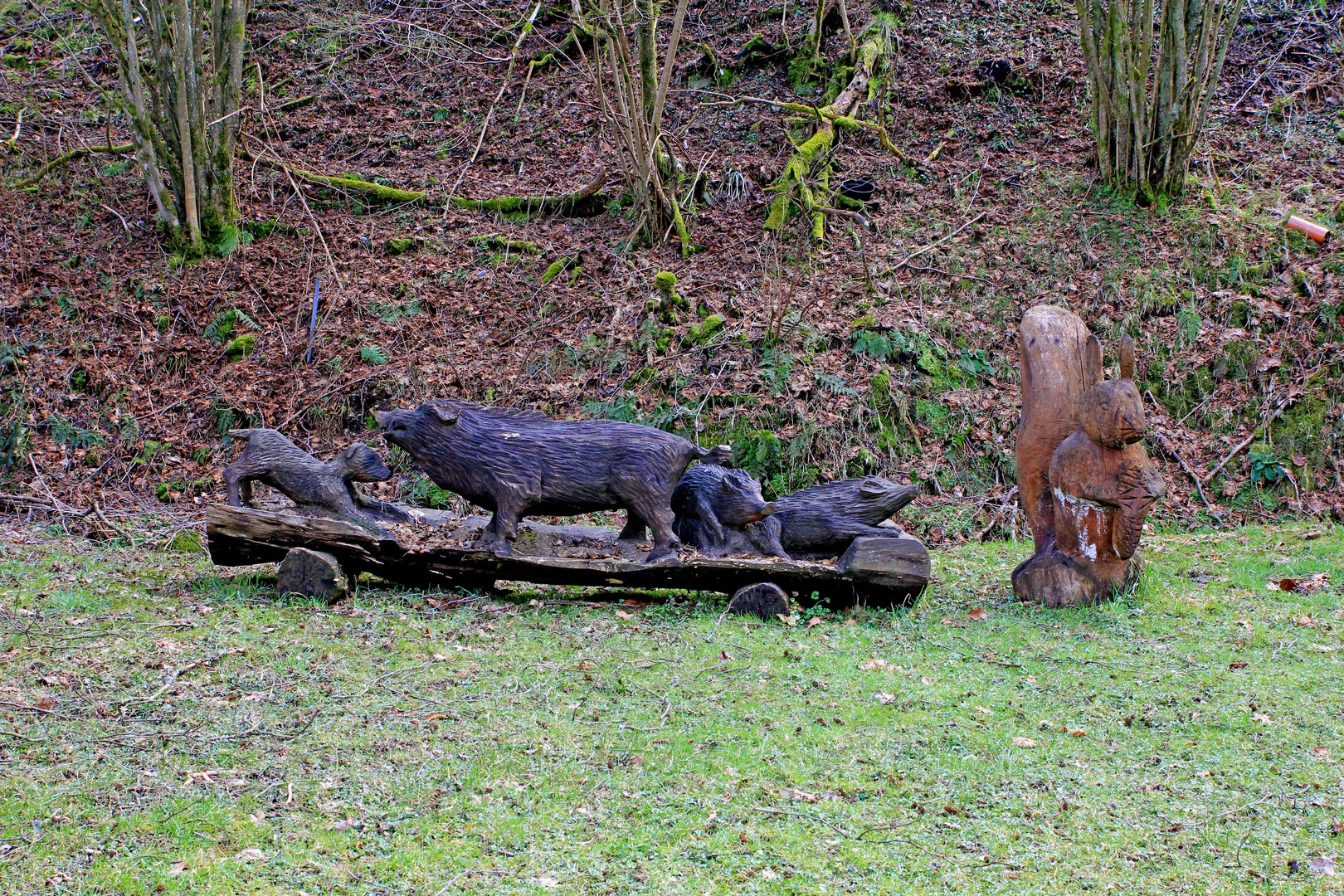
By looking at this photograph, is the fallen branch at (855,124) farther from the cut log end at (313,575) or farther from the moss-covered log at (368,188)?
the cut log end at (313,575)

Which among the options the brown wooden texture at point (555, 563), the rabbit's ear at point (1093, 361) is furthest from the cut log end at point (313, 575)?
the rabbit's ear at point (1093, 361)

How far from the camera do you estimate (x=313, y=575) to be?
745 centimetres

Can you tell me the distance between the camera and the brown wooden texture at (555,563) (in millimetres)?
7305

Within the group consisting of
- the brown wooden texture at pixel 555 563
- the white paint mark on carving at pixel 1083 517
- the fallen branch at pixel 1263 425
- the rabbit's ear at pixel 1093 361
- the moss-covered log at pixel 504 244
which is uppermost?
Result: the moss-covered log at pixel 504 244

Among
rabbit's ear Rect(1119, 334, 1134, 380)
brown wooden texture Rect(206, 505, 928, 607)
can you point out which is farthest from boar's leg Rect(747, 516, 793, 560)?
rabbit's ear Rect(1119, 334, 1134, 380)

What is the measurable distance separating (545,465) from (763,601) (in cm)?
171

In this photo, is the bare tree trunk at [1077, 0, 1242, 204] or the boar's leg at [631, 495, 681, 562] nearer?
the boar's leg at [631, 495, 681, 562]

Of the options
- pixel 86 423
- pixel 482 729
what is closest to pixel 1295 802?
pixel 482 729

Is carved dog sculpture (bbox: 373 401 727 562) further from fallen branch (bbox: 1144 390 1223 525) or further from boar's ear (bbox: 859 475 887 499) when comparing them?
fallen branch (bbox: 1144 390 1223 525)

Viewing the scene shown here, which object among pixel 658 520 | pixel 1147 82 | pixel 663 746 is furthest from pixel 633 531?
pixel 1147 82

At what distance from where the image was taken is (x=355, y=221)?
47.5 ft

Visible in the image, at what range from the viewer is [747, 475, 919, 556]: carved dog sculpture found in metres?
7.61

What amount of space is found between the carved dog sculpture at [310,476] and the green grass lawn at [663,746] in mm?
669

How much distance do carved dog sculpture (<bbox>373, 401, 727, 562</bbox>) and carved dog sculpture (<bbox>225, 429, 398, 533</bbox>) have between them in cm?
42
